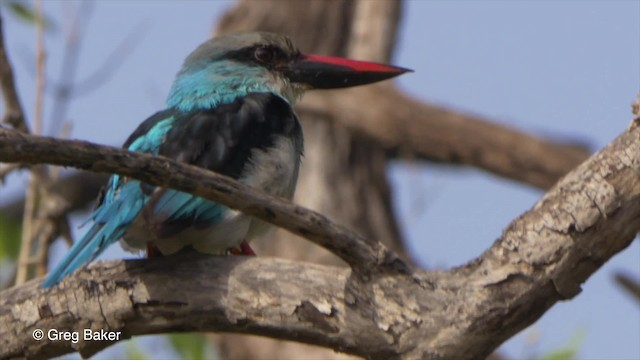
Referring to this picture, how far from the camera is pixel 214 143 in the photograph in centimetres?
417

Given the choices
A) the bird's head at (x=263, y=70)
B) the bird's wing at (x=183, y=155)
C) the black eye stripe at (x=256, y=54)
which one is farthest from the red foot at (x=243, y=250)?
the black eye stripe at (x=256, y=54)

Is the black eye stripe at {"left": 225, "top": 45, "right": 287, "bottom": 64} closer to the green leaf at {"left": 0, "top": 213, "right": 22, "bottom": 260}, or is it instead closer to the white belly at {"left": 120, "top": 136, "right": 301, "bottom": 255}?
the white belly at {"left": 120, "top": 136, "right": 301, "bottom": 255}

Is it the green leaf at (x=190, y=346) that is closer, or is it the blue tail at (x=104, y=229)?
the blue tail at (x=104, y=229)

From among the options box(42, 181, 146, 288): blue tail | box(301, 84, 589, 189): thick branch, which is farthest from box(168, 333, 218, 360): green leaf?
box(301, 84, 589, 189): thick branch

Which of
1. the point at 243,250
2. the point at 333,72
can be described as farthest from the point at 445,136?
the point at 243,250

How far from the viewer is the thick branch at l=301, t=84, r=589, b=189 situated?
8172 millimetres

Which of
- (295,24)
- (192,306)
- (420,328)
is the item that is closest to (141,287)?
(192,306)

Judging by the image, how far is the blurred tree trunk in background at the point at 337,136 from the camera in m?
9.13

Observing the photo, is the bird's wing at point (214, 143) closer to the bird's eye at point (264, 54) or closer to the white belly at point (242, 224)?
the white belly at point (242, 224)

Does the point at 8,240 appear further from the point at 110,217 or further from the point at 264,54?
the point at 110,217

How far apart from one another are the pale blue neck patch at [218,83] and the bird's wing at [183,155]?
0.17 metres

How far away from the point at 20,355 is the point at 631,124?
181cm

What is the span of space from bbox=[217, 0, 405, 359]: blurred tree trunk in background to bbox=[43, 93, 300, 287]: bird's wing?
4451 mm

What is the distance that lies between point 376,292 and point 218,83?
56.4 inches
